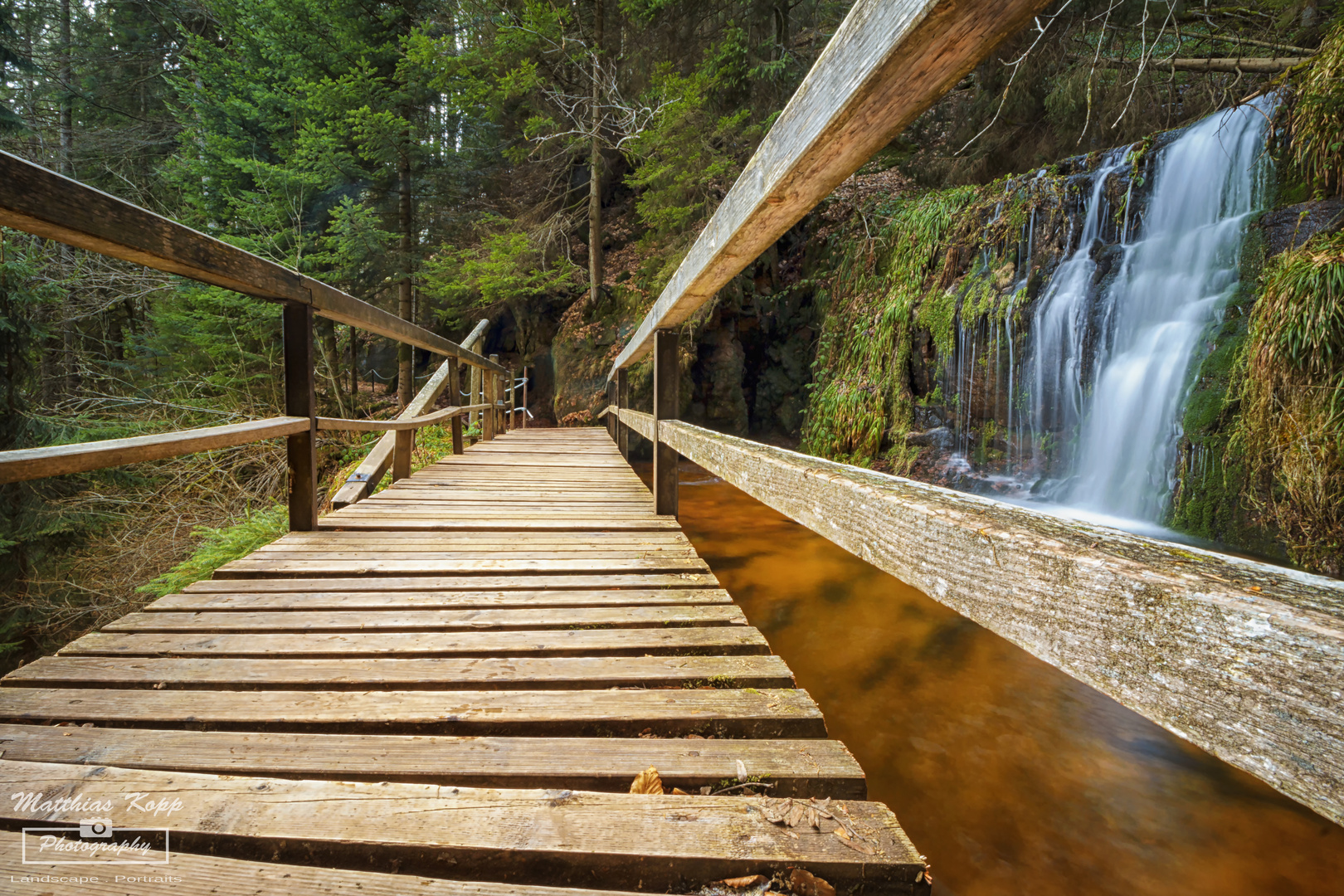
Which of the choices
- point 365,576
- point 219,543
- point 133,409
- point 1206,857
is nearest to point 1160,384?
point 1206,857

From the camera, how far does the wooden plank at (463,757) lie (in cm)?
91

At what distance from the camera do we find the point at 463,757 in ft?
3.13

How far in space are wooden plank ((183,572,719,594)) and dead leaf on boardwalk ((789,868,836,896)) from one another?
104cm

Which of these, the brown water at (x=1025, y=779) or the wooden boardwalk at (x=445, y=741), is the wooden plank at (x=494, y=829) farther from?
the brown water at (x=1025, y=779)

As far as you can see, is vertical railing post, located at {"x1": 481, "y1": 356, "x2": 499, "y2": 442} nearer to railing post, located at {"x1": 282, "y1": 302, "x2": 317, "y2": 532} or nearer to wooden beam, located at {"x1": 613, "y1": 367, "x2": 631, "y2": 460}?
wooden beam, located at {"x1": 613, "y1": 367, "x2": 631, "y2": 460}

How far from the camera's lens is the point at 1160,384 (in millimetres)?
4723

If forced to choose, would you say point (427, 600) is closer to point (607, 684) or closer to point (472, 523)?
point (607, 684)

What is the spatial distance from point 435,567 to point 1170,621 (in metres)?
2.04

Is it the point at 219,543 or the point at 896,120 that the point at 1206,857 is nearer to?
the point at 896,120

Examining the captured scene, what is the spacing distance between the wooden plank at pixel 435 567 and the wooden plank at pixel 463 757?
87 cm

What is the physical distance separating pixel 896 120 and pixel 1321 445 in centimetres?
411

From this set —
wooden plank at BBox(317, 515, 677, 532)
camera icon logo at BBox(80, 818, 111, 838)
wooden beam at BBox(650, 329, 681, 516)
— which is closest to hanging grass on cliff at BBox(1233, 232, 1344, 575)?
wooden beam at BBox(650, 329, 681, 516)

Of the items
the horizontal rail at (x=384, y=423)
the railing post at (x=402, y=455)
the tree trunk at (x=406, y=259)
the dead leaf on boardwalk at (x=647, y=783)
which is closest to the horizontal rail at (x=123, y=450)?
the horizontal rail at (x=384, y=423)

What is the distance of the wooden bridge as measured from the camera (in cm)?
43
